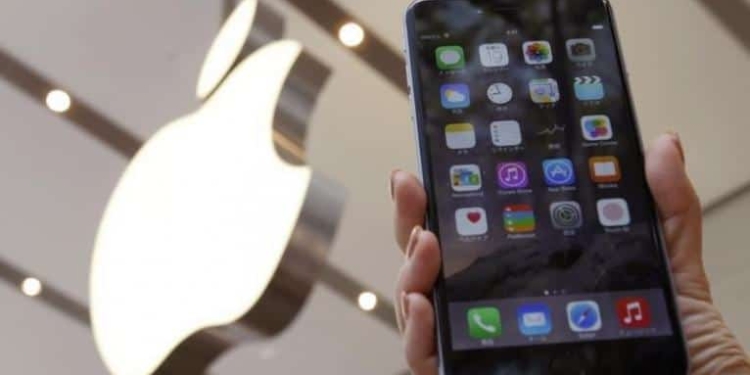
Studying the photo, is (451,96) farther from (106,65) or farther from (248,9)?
(106,65)

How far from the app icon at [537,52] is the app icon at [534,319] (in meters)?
0.22

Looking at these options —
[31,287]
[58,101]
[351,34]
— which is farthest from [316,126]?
[31,287]

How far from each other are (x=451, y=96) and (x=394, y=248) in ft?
8.63

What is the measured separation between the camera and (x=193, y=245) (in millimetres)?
1347

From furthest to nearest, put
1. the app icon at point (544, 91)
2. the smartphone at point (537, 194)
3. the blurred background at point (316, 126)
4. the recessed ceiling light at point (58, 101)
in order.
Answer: the recessed ceiling light at point (58, 101)
the blurred background at point (316, 126)
the app icon at point (544, 91)
the smartphone at point (537, 194)

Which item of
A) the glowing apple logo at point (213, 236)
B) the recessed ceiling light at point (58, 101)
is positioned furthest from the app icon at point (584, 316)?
→ the recessed ceiling light at point (58, 101)

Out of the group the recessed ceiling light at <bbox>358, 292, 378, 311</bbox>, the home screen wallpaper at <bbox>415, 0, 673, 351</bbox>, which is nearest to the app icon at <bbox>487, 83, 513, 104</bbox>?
the home screen wallpaper at <bbox>415, 0, 673, 351</bbox>

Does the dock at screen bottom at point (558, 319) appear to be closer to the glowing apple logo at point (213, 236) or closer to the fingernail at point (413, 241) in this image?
the fingernail at point (413, 241)

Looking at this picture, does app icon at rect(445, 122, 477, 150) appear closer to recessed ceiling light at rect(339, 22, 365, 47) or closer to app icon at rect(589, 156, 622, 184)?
app icon at rect(589, 156, 622, 184)

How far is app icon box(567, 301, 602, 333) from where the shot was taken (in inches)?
26.6

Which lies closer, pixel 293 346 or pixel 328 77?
pixel 328 77

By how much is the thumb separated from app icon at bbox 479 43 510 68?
14cm

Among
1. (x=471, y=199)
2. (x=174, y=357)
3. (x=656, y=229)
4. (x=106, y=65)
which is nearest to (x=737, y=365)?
(x=656, y=229)

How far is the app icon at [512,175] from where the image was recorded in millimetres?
742
